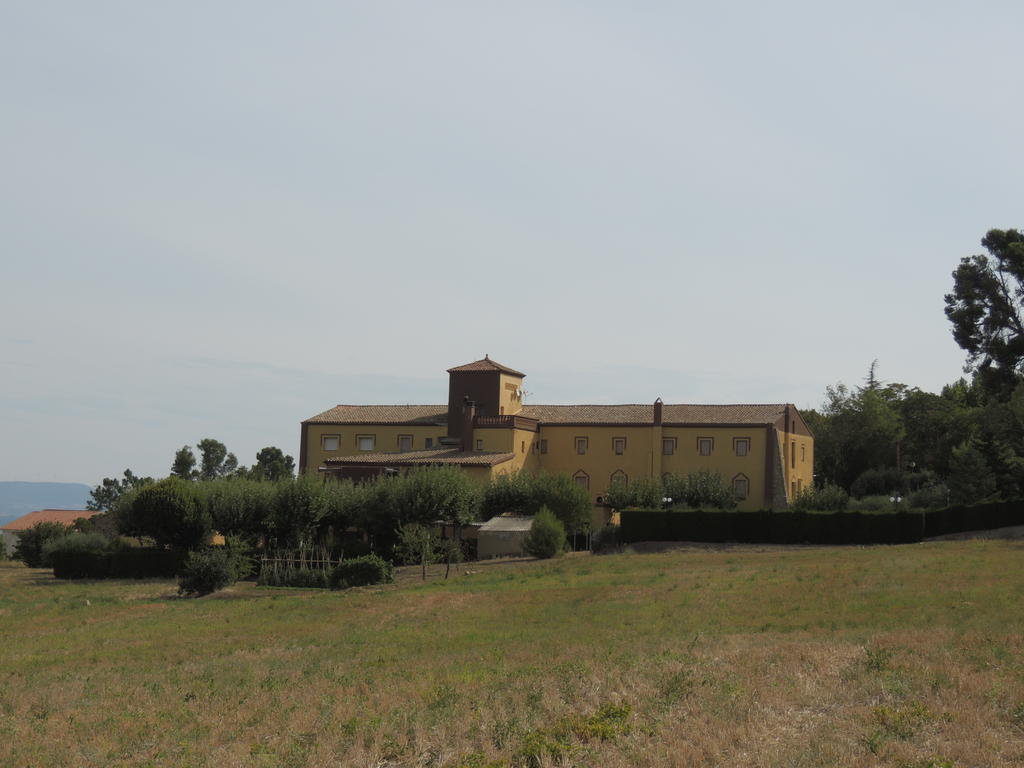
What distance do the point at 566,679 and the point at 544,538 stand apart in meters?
37.3

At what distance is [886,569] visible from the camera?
3547 cm

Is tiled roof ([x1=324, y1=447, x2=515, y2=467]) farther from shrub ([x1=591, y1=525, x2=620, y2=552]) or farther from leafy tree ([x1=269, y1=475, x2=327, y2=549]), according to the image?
leafy tree ([x1=269, y1=475, x2=327, y2=549])

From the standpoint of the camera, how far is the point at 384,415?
286 feet

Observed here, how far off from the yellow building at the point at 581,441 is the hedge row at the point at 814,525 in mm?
16263

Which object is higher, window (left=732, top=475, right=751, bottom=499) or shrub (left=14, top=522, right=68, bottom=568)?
window (left=732, top=475, right=751, bottom=499)

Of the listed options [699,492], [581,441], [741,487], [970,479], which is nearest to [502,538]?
[699,492]

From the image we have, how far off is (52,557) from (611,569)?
34.7 meters

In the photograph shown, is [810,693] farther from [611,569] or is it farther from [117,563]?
[117,563]

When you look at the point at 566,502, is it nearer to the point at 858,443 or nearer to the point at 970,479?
the point at 970,479

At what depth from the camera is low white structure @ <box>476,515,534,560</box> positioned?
196ft

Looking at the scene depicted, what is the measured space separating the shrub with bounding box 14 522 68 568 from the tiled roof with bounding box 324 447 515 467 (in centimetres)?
2075

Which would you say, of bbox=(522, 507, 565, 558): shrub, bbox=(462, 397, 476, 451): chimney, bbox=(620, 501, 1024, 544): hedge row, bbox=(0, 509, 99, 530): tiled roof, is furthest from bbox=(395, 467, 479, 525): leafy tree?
bbox=(0, 509, 99, 530): tiled roof

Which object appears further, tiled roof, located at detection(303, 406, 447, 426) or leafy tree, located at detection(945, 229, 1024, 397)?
tiled roof, located at detection(303, 406, 447, 426)

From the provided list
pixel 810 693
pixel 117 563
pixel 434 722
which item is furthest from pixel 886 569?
pixel 117 563
